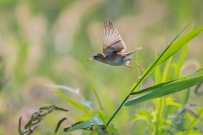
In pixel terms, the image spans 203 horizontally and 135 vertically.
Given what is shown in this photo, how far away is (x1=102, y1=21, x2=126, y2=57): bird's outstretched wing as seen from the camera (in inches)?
79.5

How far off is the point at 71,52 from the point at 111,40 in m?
3.29

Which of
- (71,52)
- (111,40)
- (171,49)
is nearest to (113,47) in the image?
(111,40)

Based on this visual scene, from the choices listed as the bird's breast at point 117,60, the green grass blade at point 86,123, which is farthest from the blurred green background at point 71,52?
the green grass blade at point 86,123

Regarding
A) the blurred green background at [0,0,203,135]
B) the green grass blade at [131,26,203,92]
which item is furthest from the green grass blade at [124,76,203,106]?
the blurred green background at [0,0,203,135]

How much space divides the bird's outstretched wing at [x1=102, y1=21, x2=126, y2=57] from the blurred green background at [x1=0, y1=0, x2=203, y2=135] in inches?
13.1

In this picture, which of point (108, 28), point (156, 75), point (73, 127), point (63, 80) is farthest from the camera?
point (63, 80)

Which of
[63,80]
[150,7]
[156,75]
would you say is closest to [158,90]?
[156,75]

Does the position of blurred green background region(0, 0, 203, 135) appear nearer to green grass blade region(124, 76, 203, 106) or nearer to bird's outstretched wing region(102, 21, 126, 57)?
bird's outstretched wing region(102, 21, 126, 57)

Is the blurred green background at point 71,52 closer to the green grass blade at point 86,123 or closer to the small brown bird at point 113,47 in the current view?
the small brown bird at point 113,47

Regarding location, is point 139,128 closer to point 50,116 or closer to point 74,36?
point 50,116

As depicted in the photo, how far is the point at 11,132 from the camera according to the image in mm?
2562

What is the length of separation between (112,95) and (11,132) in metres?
1.23

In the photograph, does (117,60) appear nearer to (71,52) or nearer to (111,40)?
(111,40)

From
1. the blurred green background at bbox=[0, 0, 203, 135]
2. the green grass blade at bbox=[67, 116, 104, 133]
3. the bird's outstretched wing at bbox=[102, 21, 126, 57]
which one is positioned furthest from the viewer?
the blurred green background at bbox=[0, 0, 203, 135]
